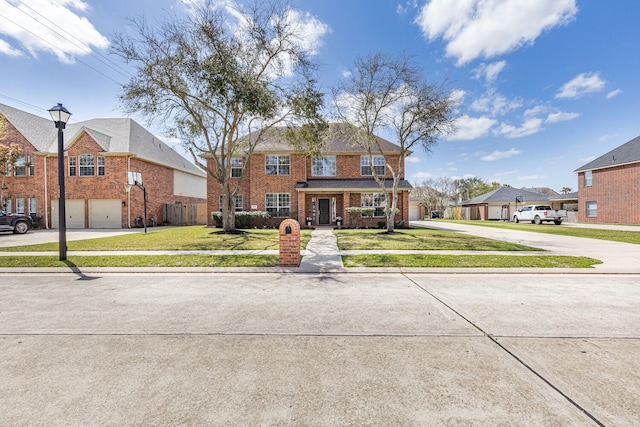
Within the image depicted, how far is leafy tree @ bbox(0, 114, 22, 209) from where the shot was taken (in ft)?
70.5

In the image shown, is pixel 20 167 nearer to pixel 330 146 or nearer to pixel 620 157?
pixel 330 146

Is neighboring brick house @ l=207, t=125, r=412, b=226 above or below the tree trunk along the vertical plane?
above

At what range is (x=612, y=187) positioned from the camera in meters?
28.2

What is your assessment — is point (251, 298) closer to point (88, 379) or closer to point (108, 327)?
point (108, 327)

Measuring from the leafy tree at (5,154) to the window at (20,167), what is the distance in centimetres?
41

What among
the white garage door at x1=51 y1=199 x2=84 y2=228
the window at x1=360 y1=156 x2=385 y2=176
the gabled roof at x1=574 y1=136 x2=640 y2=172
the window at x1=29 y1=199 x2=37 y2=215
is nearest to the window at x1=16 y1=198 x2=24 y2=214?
the window at x1=29 y1=199 x2=37 y2=215

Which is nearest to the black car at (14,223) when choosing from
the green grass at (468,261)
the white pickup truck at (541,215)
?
the green grass at (468,261)

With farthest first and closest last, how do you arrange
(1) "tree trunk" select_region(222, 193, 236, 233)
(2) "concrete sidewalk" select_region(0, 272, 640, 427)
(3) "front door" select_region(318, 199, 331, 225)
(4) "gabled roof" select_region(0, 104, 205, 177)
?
(3) "front door" select_region(318, 199, 331, 225) → (4) "gabled roof" select_region(0, 104, 205, 177) → (1) "tree trunk" select_region(222, 193, 236, 233) → (2) "concrete sidewalk" select_region(0, 272, 640, 427)

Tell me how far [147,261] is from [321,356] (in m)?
7.59

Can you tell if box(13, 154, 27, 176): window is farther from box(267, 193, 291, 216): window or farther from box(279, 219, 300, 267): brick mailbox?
box(279, 219, 300, 267): brick mailbox

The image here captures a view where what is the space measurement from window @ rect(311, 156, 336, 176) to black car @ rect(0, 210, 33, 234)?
19.4 meters

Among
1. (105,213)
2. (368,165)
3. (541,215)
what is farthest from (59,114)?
(541,215)

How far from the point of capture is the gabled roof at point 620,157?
26469mm

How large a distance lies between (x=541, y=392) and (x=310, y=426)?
6.88ft
